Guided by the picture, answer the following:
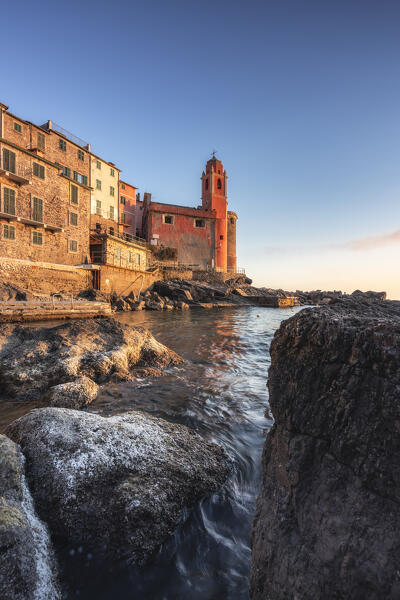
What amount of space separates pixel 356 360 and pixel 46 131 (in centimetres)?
3652

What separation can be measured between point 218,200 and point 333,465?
48335 mm

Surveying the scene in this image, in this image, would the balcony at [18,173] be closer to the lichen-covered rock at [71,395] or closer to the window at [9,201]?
the window at [9,201]

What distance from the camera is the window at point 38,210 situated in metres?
25.0

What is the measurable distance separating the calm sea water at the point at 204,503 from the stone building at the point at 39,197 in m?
22.3

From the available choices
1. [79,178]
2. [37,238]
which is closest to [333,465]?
[37,238]

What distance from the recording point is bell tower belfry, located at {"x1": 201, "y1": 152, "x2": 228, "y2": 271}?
45750mm

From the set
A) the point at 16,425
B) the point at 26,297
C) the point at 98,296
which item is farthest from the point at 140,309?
the point at 16,425

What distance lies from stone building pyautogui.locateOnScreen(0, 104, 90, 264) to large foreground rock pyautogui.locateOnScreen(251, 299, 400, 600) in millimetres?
26716

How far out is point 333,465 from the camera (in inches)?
65.4

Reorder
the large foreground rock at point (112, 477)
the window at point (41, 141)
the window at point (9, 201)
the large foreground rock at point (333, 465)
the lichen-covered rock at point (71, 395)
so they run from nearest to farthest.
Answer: the large foreground rock at point (333, 465) → the large foreground rock at point (112, 477) → the lichen-covered rock at point (71, 395) → the window at point (9, 201) → the window at point (41, 141)

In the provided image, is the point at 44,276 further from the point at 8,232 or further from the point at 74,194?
the point at 74,194

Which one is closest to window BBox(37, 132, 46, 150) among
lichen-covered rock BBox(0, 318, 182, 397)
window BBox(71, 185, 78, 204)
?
window BBox(71, 185, 78, 204)

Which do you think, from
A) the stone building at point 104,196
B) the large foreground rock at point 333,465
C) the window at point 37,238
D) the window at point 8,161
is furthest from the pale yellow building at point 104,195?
the large foreground rock at point 333,465

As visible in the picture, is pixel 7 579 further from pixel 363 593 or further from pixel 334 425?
pixel 334 425
